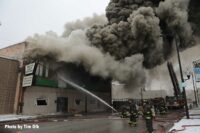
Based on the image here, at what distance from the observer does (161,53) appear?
2575 centimetres

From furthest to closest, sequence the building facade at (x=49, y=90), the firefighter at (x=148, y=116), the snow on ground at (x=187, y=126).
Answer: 1. the building facade at (x=49, y=90)
2. the snow on ground at (x=187, y=126)
3. the firefighter at (x=148, y=116)

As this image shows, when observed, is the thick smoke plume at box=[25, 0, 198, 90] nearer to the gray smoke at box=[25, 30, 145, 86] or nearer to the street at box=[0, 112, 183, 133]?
the gray smoke at box=[25, 30, 145, 86]

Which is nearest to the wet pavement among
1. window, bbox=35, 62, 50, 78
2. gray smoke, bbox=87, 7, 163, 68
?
window, bbox=35, 62, 50, 78

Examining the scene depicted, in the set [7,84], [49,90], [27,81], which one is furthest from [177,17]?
[7,84]

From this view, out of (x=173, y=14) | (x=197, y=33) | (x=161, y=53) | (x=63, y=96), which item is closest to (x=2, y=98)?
(x=63, y=96)

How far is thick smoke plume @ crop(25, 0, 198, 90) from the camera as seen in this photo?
23.8m

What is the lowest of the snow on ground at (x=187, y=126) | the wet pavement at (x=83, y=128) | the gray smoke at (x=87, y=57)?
the wet pavement at (x=83, y=128)

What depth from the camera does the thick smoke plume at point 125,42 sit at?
23.8m

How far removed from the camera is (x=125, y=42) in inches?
1011

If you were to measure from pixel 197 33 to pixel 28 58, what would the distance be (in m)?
20.9

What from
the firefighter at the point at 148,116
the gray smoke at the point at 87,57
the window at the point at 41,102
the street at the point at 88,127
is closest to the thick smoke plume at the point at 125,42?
the gray smoke at the point at 87,57

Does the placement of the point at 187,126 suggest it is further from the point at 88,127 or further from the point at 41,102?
the point at 41,102

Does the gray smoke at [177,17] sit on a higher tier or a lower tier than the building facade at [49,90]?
higher

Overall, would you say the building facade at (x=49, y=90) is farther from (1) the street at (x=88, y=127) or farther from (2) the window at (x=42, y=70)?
(1) the street at (x=88, y=127)
